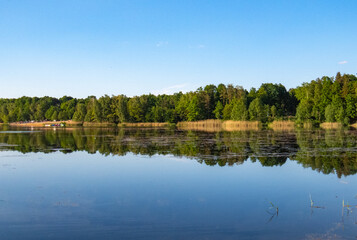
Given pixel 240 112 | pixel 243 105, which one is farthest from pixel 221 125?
pixel 243 105

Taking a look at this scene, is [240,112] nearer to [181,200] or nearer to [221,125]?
[221,125]

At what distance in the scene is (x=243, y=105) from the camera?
86.9m

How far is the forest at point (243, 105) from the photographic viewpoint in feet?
241

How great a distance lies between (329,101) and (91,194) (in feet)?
259

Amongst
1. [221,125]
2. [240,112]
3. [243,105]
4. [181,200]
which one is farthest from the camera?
[243,105]

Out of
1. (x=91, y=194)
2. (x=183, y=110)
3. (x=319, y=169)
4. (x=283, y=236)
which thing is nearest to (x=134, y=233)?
(x=283, y=236)

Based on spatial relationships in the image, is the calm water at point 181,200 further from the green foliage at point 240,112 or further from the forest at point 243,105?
the green foliage at point 240,112

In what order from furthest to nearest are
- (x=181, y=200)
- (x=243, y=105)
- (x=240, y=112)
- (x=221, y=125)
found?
(x=243, y=105) < (x=240, y=112) < (x=221, y=125) < (x=181, y=200)

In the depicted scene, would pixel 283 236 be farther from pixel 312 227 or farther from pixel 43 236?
pixel 43 236

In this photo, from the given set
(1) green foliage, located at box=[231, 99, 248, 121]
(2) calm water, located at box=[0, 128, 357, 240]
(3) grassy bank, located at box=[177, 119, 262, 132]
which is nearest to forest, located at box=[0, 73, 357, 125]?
(1) green foliage, located at box=[231, 99, 248, 121]

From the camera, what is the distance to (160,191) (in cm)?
1099

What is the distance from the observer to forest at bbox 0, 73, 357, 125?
73.4 metres

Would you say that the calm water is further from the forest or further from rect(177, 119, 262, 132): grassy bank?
the forest

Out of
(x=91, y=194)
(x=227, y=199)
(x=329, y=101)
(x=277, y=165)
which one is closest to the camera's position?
(x=227, y=199)
